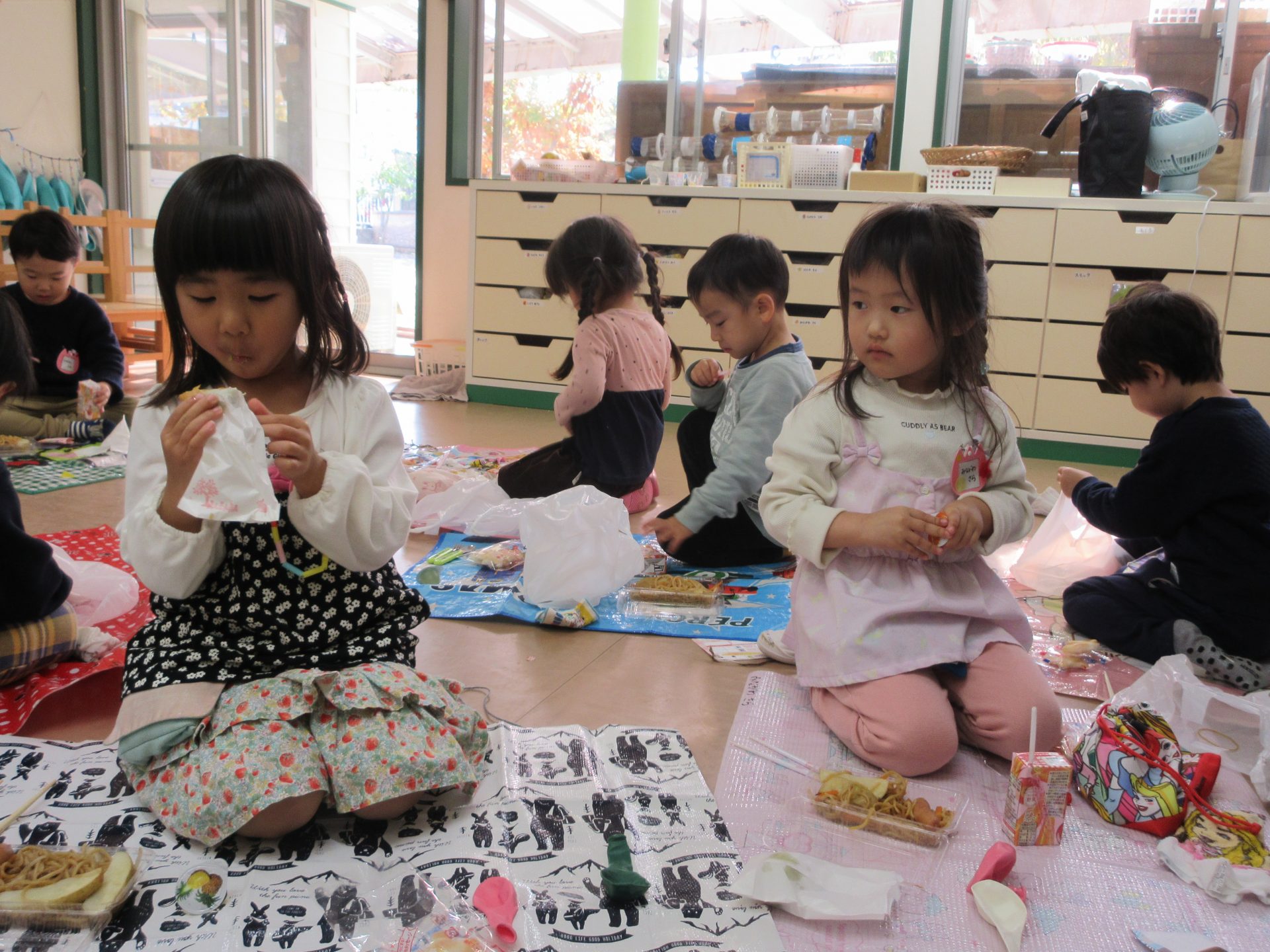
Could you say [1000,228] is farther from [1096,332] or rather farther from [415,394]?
[415,394]

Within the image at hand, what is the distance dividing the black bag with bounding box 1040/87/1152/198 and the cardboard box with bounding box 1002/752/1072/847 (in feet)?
9.78

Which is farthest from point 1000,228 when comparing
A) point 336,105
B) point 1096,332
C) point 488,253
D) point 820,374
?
point 336,105

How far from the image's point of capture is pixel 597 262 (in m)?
2.54

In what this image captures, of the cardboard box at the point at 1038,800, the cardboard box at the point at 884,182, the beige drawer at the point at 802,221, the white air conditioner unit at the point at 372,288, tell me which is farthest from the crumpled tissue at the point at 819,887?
the white air conditioner unit at the point at 372,288

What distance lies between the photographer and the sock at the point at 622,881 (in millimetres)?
1036

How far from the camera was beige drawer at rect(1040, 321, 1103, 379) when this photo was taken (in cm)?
367

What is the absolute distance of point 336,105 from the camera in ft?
18.6

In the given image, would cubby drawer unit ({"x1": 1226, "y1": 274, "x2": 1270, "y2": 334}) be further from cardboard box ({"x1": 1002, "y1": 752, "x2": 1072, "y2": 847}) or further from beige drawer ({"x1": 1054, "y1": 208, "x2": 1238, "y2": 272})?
cardboard box ({"x1": 1002, "y1": 752, "x2": 1072, "y2": 847})

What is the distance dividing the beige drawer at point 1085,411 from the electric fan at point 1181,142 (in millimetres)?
760

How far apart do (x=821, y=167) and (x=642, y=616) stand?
262 cm

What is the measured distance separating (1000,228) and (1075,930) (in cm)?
313

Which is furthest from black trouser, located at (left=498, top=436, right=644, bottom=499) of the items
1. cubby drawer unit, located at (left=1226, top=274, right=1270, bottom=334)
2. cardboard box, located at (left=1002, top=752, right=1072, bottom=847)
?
cubby drawer unit, located at (left=1226, top=274, right=1270, bottom=334)

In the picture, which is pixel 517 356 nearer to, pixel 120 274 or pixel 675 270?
pixel 675 270

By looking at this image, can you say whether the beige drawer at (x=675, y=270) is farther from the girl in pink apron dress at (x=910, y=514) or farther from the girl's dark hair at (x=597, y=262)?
the girl in pink apron dress at (x=910, y=514)
